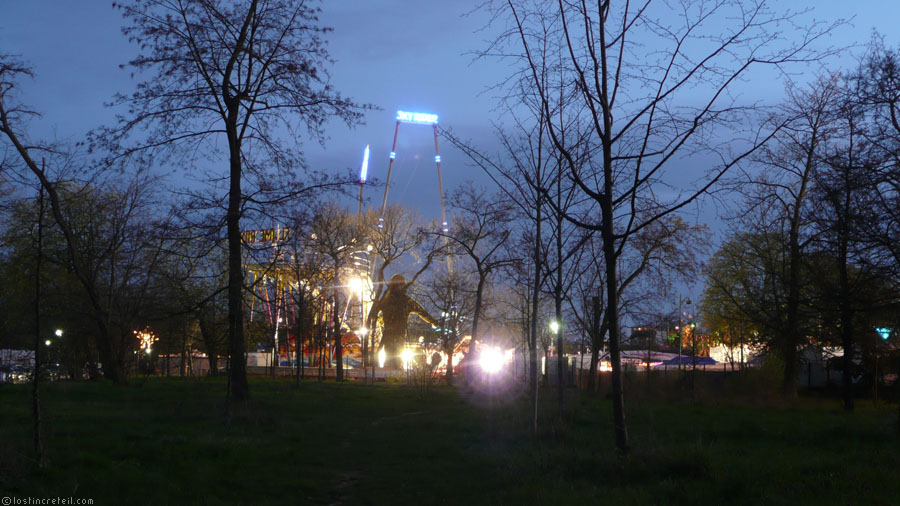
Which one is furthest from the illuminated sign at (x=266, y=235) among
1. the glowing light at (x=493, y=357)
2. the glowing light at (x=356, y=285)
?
the glowing light at (x=356, y=285)

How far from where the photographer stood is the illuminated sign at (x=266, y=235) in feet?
56.9

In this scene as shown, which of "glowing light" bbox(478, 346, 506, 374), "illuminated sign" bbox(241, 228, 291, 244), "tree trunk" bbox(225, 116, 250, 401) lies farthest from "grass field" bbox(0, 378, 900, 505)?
"glowing light" bbox(478, 346, 506, 374)

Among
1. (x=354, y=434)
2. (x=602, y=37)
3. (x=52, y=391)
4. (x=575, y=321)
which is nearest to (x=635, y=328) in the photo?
(x=575, y=321)

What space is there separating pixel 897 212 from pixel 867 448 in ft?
14.1

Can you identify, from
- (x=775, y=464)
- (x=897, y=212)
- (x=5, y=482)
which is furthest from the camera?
(x=897, y=212)

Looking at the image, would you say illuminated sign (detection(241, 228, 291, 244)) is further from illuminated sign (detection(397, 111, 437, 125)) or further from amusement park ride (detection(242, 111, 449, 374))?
illuminated sign (detection(397, 111, 437, 125))

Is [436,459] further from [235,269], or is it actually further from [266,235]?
[266,235]

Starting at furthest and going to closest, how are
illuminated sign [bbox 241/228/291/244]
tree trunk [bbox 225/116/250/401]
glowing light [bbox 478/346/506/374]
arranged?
glowing light [bbox 478/346/506/374], illuminated sign [bbox 241/228/291/244], tree trunk [bbox 225/116/250/401]

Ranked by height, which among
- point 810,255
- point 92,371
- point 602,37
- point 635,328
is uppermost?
point 602,37

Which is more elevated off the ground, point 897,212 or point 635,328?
point 897,212

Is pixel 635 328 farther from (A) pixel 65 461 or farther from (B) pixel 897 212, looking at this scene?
(A) pixel 65 461

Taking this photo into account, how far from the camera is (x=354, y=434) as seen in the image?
15719 mm

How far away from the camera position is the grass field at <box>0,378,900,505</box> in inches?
299

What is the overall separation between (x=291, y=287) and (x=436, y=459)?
2465 centimetres
